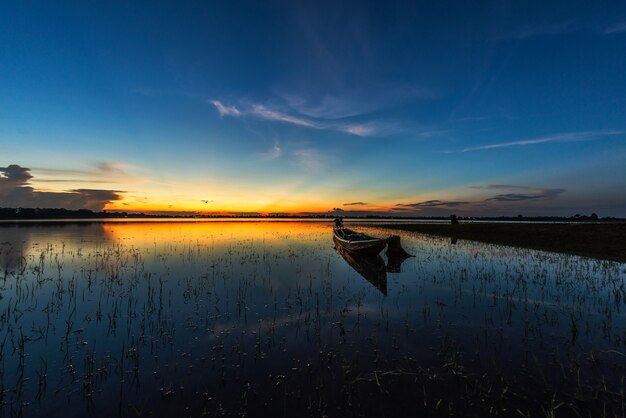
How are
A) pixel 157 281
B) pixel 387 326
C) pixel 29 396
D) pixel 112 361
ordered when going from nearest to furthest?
pixel 29 396 < pixel 112 361 < pixel 387 326 < pixel 157 281

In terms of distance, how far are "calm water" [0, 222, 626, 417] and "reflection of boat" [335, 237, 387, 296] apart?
56cm

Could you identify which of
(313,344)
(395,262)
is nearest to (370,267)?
(395,262)

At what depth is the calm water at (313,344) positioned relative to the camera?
6.91 metres

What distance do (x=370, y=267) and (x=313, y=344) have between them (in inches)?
617

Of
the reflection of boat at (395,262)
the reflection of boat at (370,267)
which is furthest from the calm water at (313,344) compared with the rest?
the reflection of boat at (395,262)

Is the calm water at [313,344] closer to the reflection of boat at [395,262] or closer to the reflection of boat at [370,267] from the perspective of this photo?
the reflection of boat at [370,267]

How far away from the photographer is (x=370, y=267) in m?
24.9

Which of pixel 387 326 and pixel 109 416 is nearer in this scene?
pixel 109 416

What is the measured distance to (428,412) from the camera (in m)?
6.46

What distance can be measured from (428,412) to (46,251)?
3927 centimetres

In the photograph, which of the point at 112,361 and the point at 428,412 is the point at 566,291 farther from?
the point at 112,361

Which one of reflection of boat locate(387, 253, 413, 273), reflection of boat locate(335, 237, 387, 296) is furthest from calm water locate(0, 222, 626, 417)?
reflection of boat locate(387, 253, 413, 273)

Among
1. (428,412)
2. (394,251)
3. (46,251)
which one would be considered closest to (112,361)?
(428,412)

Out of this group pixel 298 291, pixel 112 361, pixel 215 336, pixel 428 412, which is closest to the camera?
pixel 428 412
